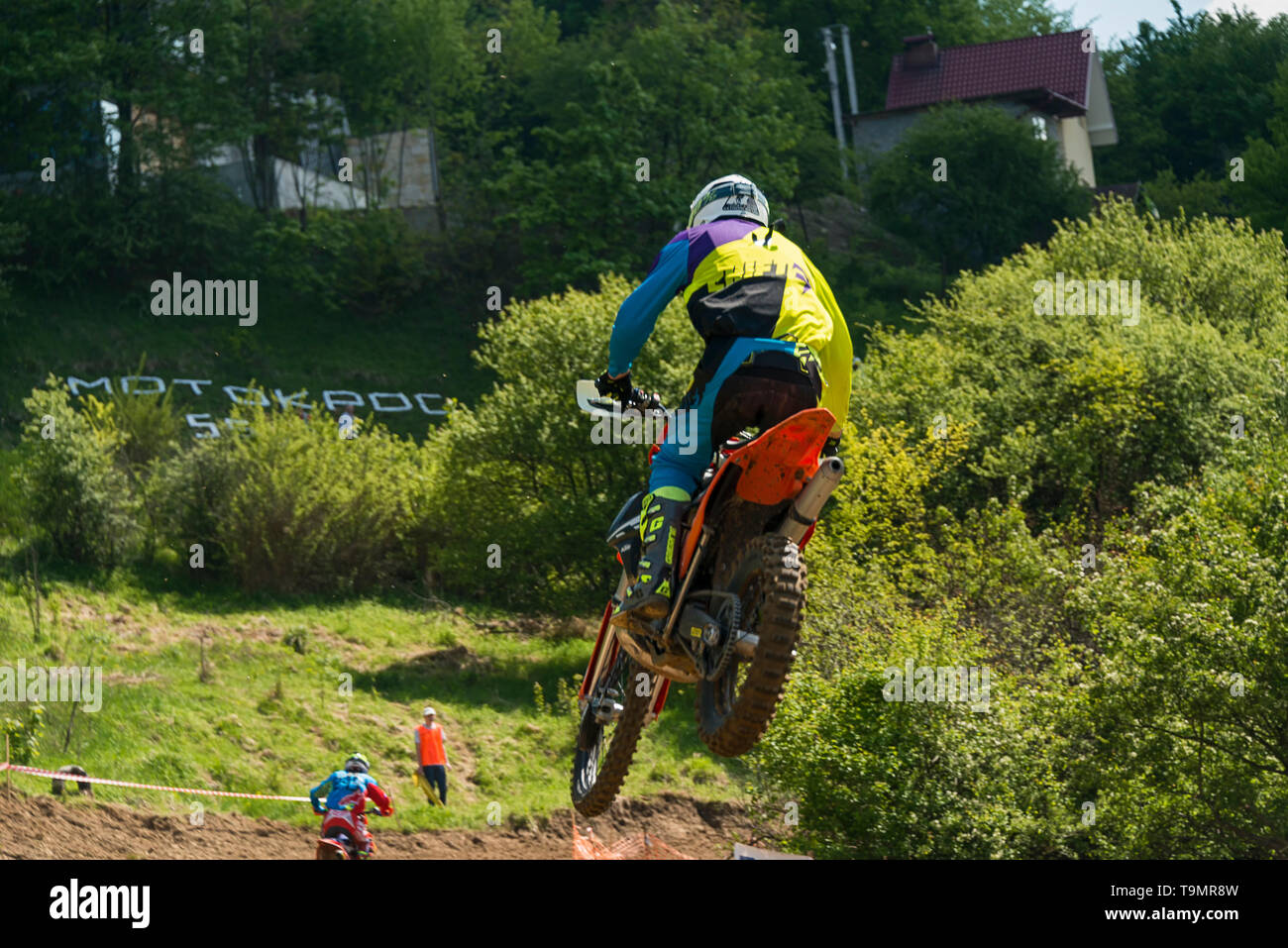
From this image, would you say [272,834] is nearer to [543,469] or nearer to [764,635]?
Result: [543,469]

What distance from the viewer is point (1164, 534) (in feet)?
66.8

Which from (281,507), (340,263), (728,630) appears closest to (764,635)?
→ (728,630)

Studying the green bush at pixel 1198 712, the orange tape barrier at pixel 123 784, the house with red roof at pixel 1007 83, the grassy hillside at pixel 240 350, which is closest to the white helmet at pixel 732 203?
the green bush at pixel 1198 712

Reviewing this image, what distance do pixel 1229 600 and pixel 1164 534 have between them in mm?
1622

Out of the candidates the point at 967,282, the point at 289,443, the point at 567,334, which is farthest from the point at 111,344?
the point at 967,282

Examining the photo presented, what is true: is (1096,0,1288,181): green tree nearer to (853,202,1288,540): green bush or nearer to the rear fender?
(853,202,1288,540): green bush

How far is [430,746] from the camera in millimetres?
23234

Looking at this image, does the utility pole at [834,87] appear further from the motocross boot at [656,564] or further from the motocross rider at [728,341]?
the motocross boot at [656,564]

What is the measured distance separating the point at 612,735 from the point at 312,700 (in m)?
19.5

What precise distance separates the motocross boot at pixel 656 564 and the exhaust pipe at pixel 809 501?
698 millimetres

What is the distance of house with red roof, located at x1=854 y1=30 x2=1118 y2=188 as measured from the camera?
205 feet

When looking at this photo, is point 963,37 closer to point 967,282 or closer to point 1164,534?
point 967,282

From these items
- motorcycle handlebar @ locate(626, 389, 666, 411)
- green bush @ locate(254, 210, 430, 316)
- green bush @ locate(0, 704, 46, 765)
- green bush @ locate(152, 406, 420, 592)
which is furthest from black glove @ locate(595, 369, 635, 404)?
green bush @ locate(254, 210, 430, 316)
